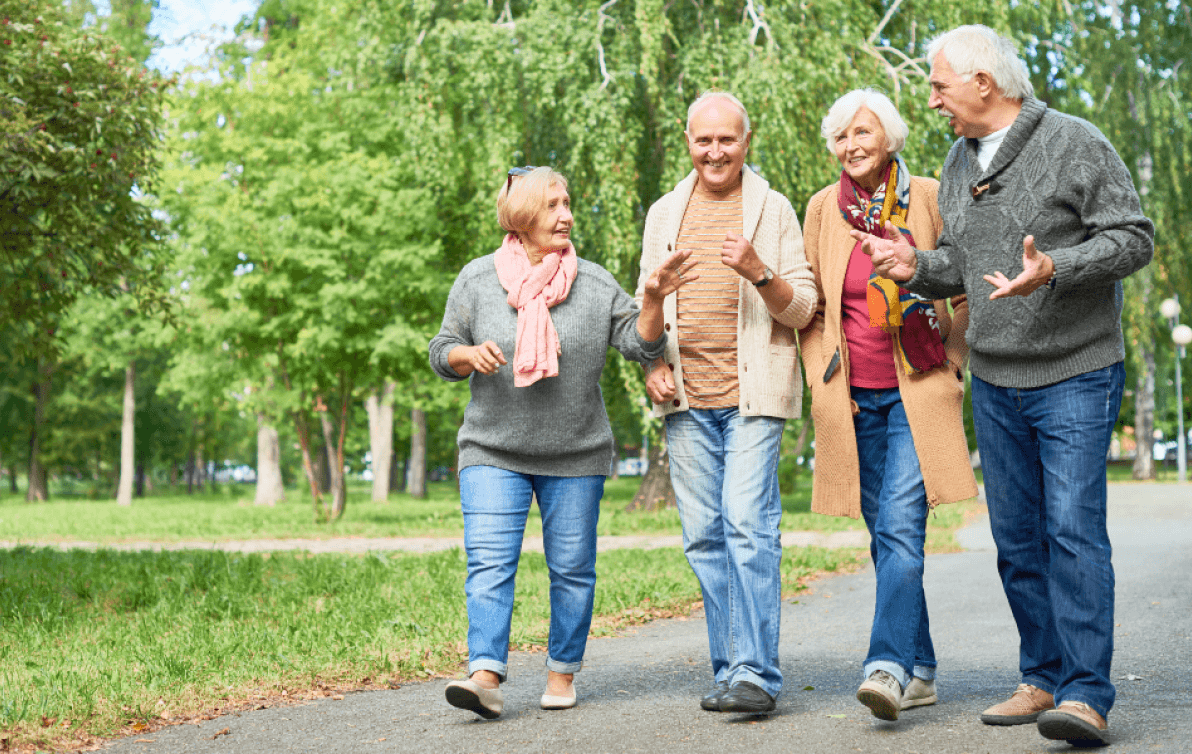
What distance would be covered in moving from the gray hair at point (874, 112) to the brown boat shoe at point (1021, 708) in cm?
194

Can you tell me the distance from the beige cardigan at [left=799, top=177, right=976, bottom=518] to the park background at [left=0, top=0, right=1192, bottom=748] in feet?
7.11

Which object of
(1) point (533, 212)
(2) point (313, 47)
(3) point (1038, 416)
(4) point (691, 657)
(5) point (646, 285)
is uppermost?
(2) point (313, 47)

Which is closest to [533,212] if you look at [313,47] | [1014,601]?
[1014,601]

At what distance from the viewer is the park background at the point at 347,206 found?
627 cm

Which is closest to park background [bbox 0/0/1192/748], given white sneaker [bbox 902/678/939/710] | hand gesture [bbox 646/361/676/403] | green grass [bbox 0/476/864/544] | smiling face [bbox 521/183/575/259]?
green grass [bbox 0/476/864/544]

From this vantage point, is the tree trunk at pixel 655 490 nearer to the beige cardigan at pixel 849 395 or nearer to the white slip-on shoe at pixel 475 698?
the beige cardigan at pixel 849 395

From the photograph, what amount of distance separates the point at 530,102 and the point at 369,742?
11785 mm

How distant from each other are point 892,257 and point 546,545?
1.67m

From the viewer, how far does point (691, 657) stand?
17.9ft

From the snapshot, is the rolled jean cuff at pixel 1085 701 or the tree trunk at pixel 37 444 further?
the tree trunk at pixel 37 444

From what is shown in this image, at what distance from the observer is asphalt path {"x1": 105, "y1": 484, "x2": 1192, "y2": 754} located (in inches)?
141

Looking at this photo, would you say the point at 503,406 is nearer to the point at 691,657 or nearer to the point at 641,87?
the point at 691,657

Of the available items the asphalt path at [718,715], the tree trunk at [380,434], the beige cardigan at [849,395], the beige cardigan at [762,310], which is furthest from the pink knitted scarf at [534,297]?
the tree trunk at [380,434]

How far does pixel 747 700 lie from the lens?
3.89m
